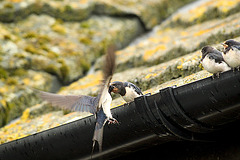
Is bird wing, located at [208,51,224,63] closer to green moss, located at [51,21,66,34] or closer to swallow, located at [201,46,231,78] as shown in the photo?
swallow, located at [201,46,231,78]

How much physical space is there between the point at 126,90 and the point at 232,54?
1.32 meters

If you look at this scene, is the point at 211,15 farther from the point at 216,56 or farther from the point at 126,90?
the point at 216,56

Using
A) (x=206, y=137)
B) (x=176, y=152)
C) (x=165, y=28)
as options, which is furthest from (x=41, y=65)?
(x=206, y=137)

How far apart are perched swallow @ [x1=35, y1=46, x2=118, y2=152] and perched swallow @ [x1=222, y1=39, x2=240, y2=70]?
0.94 metres

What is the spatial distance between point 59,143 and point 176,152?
3.79 feet

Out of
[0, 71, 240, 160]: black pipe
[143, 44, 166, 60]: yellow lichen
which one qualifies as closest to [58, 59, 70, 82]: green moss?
[143, 44, 166, 60]: yellow lichen

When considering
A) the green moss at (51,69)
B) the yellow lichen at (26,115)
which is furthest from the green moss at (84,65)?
the yellow lichen at (26,115)

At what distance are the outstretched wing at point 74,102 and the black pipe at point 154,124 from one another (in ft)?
1.42

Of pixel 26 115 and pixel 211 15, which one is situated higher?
pixel 211 15

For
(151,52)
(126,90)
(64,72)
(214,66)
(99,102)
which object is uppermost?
(64,72)

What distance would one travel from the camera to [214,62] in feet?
11.5

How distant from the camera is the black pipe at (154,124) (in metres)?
3.01

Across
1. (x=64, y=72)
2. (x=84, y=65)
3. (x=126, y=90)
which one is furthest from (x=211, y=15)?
(x=126, y=90)

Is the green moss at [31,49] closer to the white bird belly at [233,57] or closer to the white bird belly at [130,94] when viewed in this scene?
the white bird belly at [130,94]
